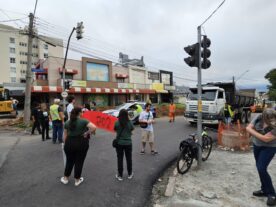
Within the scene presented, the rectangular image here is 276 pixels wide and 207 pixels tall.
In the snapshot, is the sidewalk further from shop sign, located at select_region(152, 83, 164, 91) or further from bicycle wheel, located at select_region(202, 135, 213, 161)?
shop sign, located at select_region(152, 83, 164, 91)

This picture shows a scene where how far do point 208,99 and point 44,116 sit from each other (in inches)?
381

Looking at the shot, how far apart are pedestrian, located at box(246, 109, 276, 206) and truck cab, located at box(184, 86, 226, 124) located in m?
9.66

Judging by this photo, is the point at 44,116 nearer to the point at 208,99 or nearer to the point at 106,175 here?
the point at 106,175

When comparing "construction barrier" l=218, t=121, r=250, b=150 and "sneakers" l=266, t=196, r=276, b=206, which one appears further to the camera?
"construction barrier" l=218, t=121, r=250, b=150

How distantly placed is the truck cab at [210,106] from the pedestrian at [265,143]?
966 centimetres

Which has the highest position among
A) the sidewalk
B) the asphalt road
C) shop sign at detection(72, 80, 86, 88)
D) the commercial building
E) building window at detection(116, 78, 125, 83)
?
the commercial building

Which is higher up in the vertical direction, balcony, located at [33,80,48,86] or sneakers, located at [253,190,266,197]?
balcony, located at [33,80,48,86]

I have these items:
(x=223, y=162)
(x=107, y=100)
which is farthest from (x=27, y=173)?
(x=107, y=100)

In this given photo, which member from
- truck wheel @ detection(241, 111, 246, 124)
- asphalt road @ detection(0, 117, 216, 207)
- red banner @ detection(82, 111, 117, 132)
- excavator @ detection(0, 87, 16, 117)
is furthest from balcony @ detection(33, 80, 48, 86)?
red banner @ detection(82, 111, 117, 132)

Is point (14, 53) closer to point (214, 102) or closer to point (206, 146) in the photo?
point (214, 102)

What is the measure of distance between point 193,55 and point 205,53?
379 millimetres

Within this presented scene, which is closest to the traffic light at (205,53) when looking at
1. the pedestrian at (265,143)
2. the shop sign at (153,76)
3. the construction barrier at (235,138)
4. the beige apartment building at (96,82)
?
the pedestrian at (265,143)

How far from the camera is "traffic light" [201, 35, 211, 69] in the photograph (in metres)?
6.14

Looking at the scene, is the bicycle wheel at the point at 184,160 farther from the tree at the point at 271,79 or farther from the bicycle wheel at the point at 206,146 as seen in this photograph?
the tree at the point at 271,79
